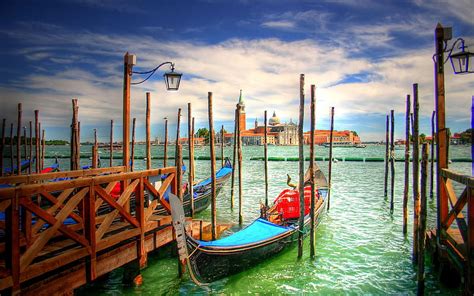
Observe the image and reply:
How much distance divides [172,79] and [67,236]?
287 cm

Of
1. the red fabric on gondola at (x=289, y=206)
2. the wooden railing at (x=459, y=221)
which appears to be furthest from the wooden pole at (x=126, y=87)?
the wooden railing at (x=459, y=221)

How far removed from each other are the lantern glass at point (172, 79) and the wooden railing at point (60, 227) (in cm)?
150

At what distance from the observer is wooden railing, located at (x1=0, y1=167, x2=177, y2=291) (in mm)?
3021

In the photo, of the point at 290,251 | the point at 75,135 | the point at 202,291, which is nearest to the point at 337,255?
the point at 290,251

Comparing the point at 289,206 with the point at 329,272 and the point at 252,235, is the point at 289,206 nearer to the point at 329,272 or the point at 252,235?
the point at 329,272

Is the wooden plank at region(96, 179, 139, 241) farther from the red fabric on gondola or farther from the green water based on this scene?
the red fabric on gondola

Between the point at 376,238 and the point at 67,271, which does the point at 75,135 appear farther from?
the point at 376,238

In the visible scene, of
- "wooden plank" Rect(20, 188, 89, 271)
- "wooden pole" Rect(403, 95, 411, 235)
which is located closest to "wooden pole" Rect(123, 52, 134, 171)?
"wooden plank" Rect(20, 188, 89, 271)

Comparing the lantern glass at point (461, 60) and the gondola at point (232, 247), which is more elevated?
the lantern glass at point (461, 60)

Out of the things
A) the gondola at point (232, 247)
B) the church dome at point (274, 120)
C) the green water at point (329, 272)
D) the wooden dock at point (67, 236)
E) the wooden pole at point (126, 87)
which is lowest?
the green water at point (329, 272)

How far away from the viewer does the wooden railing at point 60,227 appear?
119 inches

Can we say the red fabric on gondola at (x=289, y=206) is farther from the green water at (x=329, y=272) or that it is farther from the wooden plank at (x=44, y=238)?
the wooden plank at (x=44, y=238)

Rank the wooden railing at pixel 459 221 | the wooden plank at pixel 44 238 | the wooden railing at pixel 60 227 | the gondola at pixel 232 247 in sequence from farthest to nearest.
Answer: the gondola at pixel 232 247, the wooden railing at pixel 459 221, the wooden plank at pixel 44 238, the wooden railing at pixel 60 227

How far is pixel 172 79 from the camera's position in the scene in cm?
526
